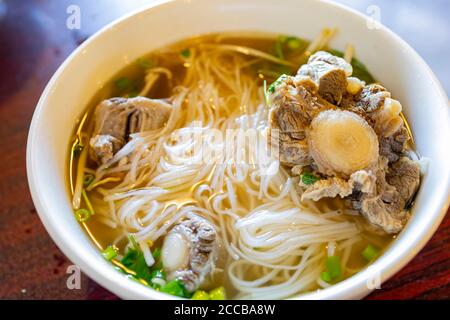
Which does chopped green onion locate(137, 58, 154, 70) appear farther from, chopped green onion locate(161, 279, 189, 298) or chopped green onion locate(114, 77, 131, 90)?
chopped green onion locate(161, 279, 189, 298)

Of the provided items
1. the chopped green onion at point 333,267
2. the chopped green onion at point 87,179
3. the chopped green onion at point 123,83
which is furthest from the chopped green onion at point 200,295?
the chopped green onion at point 123,83

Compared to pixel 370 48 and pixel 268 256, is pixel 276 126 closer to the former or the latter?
pixel 268 256

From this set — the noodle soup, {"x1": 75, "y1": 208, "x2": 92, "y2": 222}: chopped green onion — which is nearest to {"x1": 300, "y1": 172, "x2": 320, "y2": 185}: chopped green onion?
the noodle soup

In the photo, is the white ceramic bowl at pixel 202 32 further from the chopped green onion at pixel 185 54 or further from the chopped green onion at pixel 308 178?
the chopped green onion at pixel 308 178

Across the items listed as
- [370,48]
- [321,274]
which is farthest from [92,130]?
[370,48]

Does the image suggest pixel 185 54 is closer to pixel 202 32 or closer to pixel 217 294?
pixel 202 32
